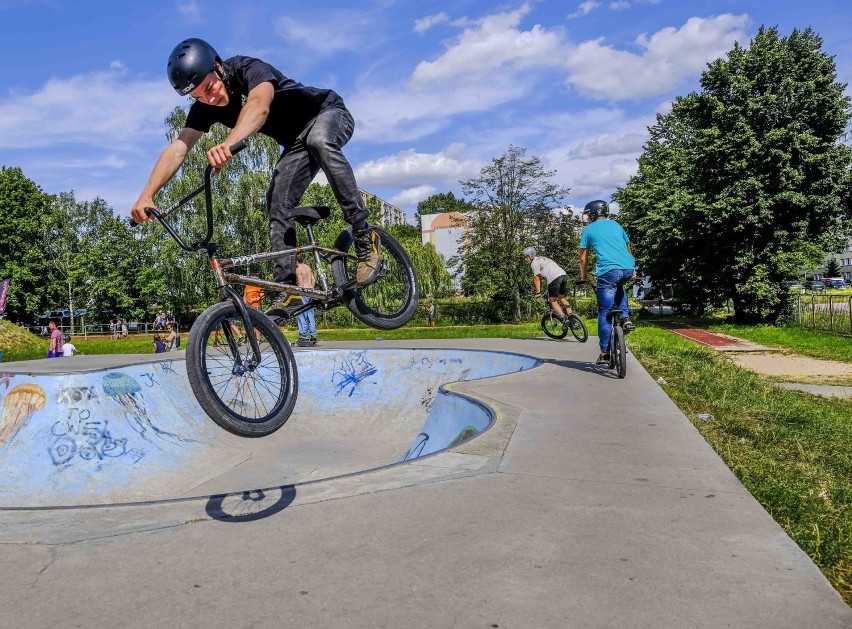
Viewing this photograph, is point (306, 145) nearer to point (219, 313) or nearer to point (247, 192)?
point (219, 313)

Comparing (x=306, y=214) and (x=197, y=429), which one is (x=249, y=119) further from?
(x=197, y=429)

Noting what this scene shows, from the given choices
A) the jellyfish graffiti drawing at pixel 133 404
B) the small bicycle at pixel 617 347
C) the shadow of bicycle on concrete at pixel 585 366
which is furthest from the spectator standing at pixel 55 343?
the small bicycle at pixel 617 347

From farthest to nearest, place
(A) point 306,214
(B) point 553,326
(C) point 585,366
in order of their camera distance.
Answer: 1. (B) point 553,326
2. (C) point 585,366
3. (A) point 306,214

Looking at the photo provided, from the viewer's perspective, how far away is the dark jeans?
3824 mm

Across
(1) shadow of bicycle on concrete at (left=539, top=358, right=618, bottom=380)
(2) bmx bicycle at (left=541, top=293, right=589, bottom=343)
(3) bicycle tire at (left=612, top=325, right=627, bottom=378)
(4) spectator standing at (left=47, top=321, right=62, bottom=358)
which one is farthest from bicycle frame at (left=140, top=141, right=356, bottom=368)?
(4) spectator standing at (left=47, top=321, right=62, bottom=358)

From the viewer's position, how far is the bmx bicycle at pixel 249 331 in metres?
3.04

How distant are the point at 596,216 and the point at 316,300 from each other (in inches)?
237

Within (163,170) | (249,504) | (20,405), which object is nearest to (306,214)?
(163,170)

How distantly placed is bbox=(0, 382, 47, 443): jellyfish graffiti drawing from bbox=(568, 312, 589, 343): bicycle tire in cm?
1010

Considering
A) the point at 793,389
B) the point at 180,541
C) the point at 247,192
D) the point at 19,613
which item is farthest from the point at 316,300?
the point at 247,192

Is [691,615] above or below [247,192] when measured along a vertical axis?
below

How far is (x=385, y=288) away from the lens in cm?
518

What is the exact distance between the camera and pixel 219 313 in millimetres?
3227

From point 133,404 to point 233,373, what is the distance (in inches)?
241
